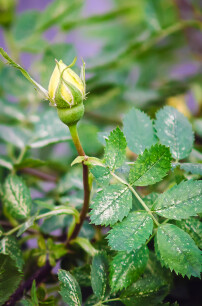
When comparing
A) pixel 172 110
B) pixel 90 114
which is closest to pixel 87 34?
pixel 90 114

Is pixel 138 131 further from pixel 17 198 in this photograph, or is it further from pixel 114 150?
pixel 17 198

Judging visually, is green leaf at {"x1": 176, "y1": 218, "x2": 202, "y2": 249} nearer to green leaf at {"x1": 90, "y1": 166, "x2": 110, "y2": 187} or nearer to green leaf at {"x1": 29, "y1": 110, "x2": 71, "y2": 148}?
green leaf at {"x1": 90, "y1": 166, "x2": 110, "y2": 187}

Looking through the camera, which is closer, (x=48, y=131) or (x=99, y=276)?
(x=99, y=276)

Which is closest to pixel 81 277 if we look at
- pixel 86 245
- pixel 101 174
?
pixel 86 245

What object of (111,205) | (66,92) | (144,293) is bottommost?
(144,293)

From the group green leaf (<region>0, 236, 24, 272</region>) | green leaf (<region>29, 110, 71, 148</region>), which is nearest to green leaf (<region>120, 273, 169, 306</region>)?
green leaf (<region>0, 236, 24, 272</region>)

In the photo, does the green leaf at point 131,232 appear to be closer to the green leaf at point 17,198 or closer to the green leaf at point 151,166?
the green leaf at point 151,166
